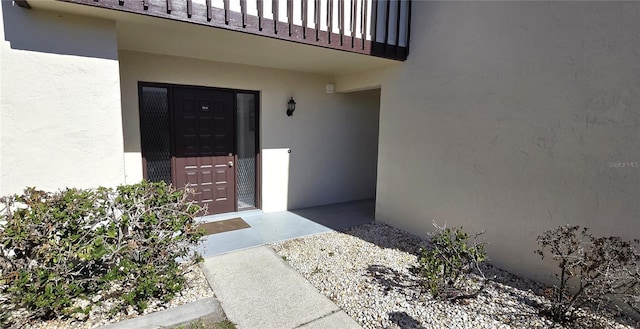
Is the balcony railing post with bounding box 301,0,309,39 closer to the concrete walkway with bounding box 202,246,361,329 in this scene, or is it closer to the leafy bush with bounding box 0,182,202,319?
the leafy bush with bounding box 0,182,202,319

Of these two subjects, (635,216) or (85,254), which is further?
(635,216)

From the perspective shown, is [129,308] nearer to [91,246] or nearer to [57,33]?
→ [91,246]

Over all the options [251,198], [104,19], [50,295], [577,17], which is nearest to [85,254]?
[50,295]

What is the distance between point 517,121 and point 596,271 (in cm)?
160

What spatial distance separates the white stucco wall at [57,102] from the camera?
2.76 m

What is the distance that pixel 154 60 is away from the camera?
14.8 ft

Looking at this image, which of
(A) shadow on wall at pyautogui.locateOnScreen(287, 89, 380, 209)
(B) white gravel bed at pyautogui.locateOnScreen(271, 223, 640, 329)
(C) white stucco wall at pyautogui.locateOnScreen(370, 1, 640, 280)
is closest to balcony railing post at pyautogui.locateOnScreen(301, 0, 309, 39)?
(C) white stucco wall at pyautogui.locateOnScreen(370, 1, 640, 280)

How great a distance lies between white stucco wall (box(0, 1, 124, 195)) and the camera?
2.76 meters

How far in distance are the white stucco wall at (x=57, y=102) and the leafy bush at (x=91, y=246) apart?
334 mm

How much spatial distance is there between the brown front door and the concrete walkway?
1.77 metres

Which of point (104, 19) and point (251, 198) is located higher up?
point (104, 19)

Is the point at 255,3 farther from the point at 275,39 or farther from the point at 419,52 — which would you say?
the point at 419,52

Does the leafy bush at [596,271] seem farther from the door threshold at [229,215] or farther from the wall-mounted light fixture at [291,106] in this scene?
the door threshold at [229,215]

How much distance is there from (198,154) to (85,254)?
2.80 m
